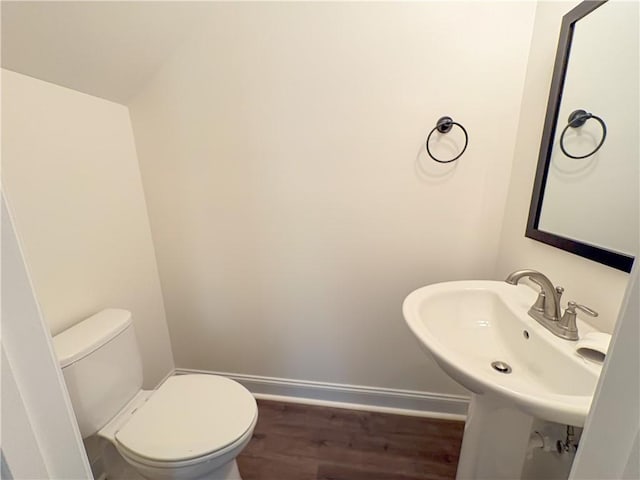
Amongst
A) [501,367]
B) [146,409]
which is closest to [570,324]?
[501,367]

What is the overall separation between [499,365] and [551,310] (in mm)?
236

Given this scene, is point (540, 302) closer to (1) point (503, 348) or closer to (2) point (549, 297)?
(2) point (549, 297)

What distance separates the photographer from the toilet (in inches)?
38.4

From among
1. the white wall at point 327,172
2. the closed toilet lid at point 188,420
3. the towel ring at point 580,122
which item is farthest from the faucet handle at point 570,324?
the closed toilet lid at point 188,420

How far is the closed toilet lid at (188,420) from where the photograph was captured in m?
0.98

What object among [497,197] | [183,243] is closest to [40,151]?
[183,243]

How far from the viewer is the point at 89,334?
1.08 meters

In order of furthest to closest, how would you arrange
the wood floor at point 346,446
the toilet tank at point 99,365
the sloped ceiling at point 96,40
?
the wood floor at point 346,446 → the toilet tank at point 99,365 → the sloped ceiling at point 96,40

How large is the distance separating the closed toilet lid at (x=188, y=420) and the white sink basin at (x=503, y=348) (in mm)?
751

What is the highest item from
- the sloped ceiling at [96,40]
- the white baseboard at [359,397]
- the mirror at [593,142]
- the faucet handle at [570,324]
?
the sloped ceiling at [96,40]

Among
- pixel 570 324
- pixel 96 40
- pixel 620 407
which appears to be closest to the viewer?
pixel 620 407

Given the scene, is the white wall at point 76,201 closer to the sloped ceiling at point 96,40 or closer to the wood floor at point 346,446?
the sloped ceiling at point 96,40

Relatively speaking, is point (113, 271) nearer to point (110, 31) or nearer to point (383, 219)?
point (110, 31)

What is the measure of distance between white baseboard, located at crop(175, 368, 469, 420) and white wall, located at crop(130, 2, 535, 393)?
53mm
